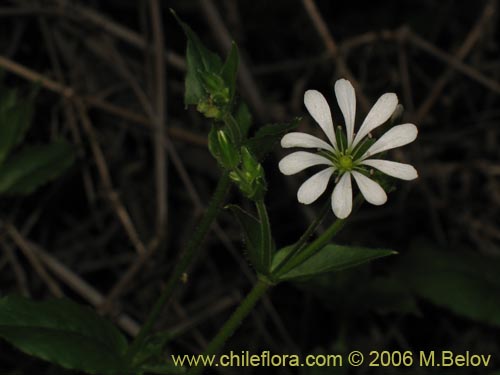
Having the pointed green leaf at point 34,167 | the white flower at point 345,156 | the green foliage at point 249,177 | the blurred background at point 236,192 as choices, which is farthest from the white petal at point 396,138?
the pointed green leaf at point 34,167

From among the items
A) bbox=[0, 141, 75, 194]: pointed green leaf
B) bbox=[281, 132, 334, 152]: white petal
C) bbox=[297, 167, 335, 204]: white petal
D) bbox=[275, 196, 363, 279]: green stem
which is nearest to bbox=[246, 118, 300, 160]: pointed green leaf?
bbox=[281, 132, 334, 152]: white petal

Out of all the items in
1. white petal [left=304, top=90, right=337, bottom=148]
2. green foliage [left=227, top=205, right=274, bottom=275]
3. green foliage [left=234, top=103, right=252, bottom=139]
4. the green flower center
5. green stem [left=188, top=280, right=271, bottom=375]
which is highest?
green foliage [left=234, top=103, right=252, bottom=139]

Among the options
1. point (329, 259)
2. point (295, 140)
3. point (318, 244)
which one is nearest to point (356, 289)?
point (329, 259)

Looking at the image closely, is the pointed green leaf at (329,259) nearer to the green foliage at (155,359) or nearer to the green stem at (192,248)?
the green stem at (192,248)

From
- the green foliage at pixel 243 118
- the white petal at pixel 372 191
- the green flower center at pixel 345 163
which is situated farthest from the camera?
the green foliage at pixel 243 118

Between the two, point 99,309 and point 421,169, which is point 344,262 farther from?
point 421,169

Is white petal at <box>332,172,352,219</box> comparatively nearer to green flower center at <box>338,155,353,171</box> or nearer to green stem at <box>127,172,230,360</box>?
green flower center at <box>338,155,353,171</box>

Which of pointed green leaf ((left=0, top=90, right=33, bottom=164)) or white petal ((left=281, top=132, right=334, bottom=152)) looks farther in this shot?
pointed green leaf ((left=0, top=90, right=33, bottom=164))
